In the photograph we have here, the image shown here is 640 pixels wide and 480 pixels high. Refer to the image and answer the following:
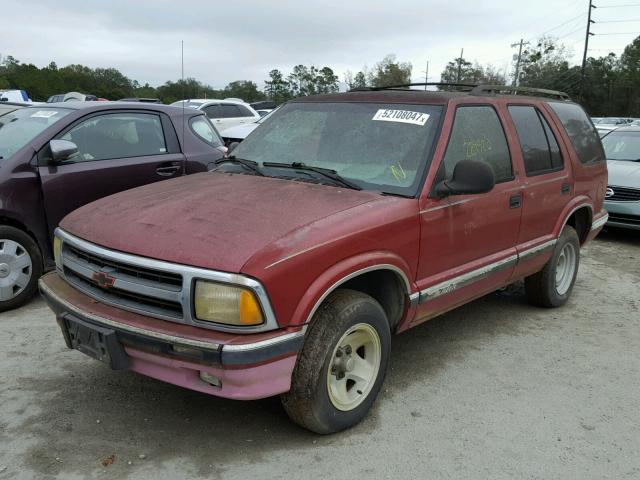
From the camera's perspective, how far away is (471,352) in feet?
14.4

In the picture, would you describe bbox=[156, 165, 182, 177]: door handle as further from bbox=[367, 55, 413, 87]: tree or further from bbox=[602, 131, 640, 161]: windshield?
bbox=[367, 55, 413, 87]: tree

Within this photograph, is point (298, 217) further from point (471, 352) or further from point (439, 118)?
point (471, 352)

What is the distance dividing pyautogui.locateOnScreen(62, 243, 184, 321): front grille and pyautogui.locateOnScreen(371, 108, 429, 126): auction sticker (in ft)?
6.13

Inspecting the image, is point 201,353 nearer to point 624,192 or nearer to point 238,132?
point 624,192

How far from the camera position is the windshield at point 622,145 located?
9.23 meters

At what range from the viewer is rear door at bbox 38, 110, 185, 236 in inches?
200


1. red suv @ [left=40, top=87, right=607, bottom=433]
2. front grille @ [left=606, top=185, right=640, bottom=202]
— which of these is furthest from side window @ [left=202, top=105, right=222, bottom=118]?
red suv @ [left=40, top=87, right=607, bottom=433]

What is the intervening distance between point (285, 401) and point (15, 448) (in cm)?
138

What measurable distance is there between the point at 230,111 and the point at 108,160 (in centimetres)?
1107

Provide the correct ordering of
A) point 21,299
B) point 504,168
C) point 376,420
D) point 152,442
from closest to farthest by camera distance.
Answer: point 152,442 → point 376,420 → point 504,168 → point 21,299

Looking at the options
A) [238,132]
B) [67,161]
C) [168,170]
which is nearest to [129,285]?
[67,161]

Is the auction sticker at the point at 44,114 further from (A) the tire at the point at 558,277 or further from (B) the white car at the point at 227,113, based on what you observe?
(B) the white car at the point at 227,113

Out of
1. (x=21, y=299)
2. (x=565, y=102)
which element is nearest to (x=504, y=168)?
(x=565, y=102)

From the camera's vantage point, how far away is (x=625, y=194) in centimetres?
841
